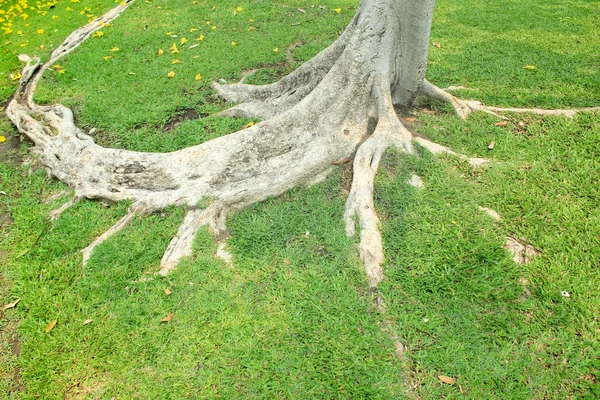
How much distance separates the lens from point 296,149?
4211 millimetres

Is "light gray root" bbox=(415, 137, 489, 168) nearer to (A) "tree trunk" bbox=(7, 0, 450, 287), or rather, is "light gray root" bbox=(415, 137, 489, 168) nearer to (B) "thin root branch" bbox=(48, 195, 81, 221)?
(A) "tree trunk" bbox=(7, 0, 450, 287)

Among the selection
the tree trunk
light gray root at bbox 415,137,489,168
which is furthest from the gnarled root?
light gray root at bbox 415,137,489,168

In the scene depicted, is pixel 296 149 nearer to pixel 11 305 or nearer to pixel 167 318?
pixel 167 318

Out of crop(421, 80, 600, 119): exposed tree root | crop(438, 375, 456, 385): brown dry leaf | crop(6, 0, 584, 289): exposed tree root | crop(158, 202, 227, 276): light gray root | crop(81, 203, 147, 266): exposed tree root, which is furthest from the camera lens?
crop(421, 80, 600, 119): exposed tree root

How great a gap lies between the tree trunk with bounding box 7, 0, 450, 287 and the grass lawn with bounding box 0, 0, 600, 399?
0.60 ft

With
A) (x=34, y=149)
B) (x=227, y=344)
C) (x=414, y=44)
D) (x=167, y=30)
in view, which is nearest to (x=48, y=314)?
(x=227, y=344)

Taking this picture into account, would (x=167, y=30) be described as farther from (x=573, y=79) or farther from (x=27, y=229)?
(x=573, y=79)

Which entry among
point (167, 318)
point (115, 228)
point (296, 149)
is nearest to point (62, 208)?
point (115, 228)

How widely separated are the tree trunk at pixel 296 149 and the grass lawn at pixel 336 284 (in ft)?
0.60

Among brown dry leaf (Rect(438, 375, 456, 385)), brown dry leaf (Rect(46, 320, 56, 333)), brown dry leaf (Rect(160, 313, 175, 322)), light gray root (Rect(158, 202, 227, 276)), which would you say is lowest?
brown dry leaf (Rect(438, 375, 456, 385))

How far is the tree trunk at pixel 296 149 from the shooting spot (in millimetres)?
4012

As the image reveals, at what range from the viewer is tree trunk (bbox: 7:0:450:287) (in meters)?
4.01

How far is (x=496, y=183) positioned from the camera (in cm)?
378

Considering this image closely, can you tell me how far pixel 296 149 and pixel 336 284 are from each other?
5.25ft
